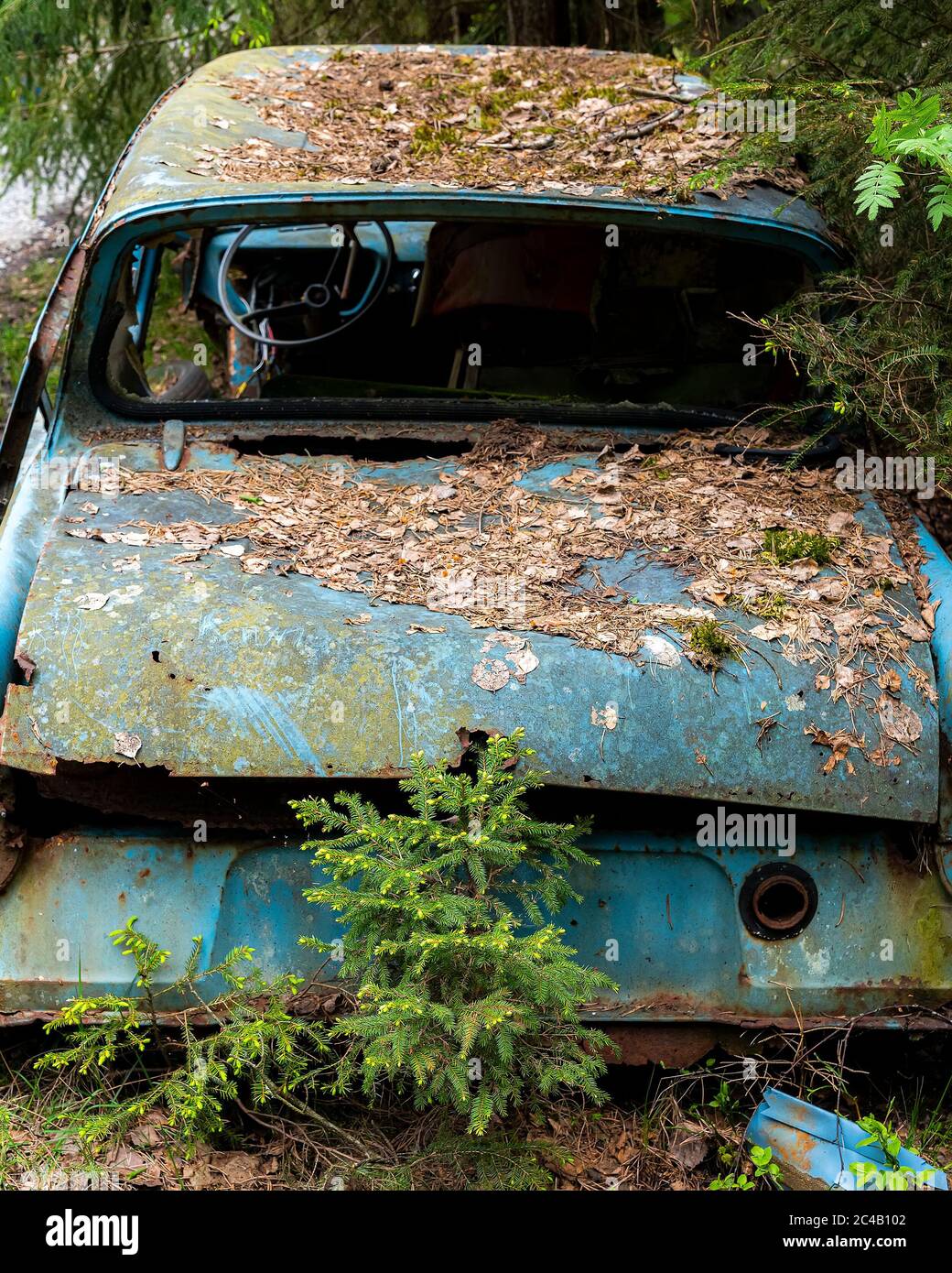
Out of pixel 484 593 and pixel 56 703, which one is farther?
pixel 484 593

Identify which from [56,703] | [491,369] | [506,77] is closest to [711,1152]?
[56,703]

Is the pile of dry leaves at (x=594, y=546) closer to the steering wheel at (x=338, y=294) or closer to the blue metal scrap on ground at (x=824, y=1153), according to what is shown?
the blue metal scrap on ground at (x=824, y=1153)

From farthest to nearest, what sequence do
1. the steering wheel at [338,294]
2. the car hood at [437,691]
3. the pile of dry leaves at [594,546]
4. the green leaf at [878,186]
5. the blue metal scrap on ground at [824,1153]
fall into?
the steering wheel at [338,294] → the green leaf at [878,186] → the pile of dry leaves at [594,546] → the car hood at [437,691] → the blue metal scrap on ground at [824,1153]

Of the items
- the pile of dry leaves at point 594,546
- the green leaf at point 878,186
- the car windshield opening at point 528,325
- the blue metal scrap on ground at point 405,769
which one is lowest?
the blue metal scrap on ground at point 405,769

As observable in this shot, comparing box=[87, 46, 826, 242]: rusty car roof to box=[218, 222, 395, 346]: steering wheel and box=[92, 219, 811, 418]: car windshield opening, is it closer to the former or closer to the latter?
box=[92, 219, 811, 418]: car windshield opening

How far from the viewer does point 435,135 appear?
3.78 meters

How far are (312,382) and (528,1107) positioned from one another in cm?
232

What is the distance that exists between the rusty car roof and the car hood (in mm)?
1294

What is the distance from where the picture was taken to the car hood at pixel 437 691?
2.41 m

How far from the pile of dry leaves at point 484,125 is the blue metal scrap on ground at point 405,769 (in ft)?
4.42

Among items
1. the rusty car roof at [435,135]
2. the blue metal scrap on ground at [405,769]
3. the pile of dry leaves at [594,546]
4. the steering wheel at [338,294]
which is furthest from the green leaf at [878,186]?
the steering wheel at [338,294]

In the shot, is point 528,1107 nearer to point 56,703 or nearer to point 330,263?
point 56,703

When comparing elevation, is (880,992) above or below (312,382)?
below

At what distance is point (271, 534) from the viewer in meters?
2.96
